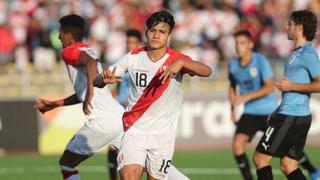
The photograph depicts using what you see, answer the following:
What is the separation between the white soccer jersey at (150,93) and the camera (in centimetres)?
941

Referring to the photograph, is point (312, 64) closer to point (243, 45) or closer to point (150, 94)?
point (150, 94)

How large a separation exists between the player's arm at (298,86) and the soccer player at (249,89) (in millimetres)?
3232

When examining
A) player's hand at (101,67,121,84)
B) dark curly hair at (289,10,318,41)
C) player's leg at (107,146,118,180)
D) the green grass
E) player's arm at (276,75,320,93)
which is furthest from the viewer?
the green grass

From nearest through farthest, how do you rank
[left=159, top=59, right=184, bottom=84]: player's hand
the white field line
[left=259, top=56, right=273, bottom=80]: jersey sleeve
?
[left=159, top=59, right=184, bottom=84]: player's hand → [left=259, top=56, right=273, bottom=80]: jersey sleeve → the white field line

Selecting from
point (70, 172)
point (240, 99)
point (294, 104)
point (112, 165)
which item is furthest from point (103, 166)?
point (294, 104)

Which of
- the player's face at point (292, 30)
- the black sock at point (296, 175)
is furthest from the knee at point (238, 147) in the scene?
the player's face at point (292, 30)

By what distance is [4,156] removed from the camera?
21.0m

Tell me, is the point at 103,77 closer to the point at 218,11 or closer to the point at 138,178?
the point at 138,178

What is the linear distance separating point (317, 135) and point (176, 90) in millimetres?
12508

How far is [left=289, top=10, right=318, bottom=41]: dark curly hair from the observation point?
10719 mm

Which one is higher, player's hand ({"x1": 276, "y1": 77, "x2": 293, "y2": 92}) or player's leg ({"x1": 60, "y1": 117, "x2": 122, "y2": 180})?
player's hand ({"x1": 276, "y1": 77, "x2": 293, "y2": 92})

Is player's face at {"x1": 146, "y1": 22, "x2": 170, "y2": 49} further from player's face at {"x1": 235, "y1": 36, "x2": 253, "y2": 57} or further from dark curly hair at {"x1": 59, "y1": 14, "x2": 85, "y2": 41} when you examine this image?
player's face at {"x1": 235, "y1": 36, "x2": 253, "y2": 57}

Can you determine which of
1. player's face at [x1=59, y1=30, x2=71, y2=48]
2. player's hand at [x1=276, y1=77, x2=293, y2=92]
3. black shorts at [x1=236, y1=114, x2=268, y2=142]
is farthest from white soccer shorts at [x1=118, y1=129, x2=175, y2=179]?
black shorts at [x1=236, y1=114, x2=268, y2=142]

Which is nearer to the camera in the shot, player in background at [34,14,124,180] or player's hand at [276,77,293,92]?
player's hand at [276,77,293,92]
